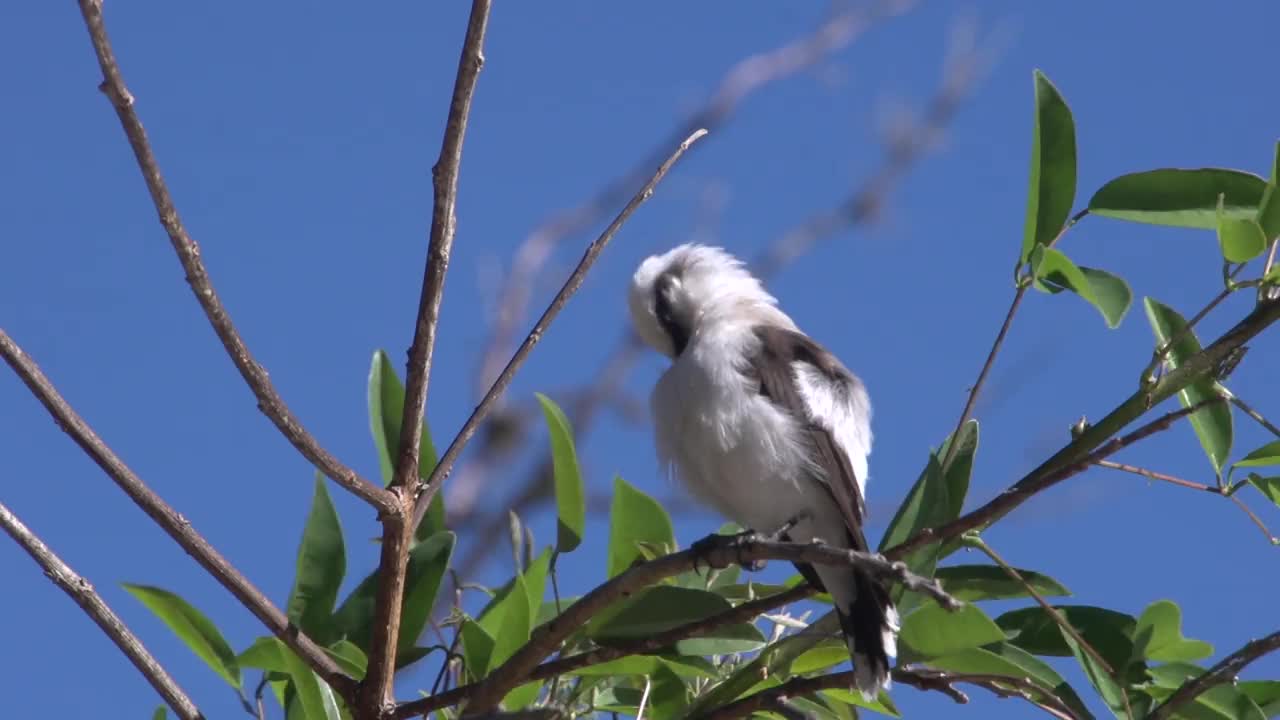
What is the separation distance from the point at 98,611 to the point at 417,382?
0.45 meters

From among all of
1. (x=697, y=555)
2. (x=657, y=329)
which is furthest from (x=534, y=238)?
(x=697, y=555)

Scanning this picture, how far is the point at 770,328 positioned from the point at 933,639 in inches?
56.6

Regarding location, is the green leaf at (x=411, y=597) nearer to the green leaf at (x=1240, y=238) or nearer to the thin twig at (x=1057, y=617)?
the thin twig at (x=1057, y=617)

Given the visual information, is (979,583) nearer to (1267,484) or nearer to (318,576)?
(1267,484)

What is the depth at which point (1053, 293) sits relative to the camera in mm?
2064

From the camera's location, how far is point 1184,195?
2.09m

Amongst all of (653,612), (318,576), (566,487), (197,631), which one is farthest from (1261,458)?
(197,631)

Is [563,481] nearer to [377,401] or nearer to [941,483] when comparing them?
[377,401]

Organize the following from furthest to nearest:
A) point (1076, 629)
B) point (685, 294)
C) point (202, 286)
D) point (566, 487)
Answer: point (685, 294) < point (566, 487) < point (1076, 629) < point (202, 286)

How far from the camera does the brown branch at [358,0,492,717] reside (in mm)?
1759

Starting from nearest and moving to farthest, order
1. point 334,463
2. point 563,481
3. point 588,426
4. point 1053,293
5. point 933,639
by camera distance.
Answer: point 334,463
point 933,639
point 1053,293
point 563,481
point 588,426

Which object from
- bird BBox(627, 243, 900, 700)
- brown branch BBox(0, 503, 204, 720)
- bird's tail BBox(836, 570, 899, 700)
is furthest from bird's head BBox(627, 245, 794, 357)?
brown branch BBox(0, 503, 204, 720)

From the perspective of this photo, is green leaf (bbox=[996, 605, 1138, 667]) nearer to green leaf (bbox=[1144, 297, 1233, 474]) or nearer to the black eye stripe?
green leaf (bbox=[1144, 297, 1233, 474])

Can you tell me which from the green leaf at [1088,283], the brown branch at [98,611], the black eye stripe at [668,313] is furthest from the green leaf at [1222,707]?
the black eye stripe at [668,313]
